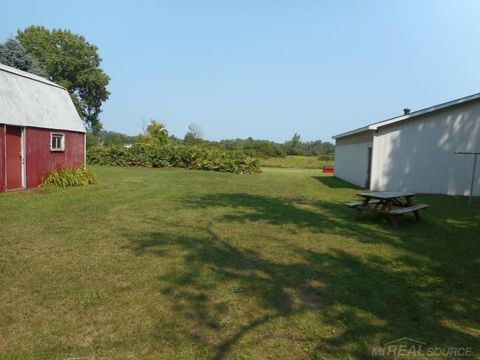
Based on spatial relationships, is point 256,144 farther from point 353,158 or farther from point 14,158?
point 14,158

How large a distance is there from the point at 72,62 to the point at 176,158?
963 inches

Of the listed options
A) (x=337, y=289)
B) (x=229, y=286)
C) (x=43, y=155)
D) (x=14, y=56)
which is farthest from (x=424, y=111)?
(x=14, y=56)

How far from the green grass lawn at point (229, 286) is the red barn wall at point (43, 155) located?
4897 mm

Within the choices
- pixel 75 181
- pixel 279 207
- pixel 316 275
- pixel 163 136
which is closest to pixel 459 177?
pixel 279 207

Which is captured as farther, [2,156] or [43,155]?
[43,155]

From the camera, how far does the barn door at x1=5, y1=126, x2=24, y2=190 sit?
11500 millimetres

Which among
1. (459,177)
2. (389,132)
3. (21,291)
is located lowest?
(21,291)

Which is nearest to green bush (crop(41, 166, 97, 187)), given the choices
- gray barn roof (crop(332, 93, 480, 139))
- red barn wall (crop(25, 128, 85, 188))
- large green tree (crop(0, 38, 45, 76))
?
red barn wall (crop(25, 128, 85, 188))

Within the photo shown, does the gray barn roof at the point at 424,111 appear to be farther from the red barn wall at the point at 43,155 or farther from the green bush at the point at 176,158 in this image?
the red barn wall at the point at 43,155

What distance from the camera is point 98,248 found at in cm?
568

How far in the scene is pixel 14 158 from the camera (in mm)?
11805

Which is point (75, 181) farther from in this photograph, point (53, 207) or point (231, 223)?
point (231, 223)

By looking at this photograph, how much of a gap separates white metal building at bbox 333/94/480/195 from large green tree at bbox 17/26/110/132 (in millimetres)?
38825

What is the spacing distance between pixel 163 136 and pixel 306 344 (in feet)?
128
